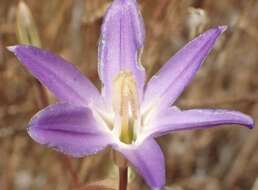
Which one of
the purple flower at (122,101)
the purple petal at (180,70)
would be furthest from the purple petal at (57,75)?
the purple petal at (180,70)

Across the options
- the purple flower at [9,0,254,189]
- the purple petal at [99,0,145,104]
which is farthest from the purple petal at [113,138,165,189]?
the purple petal at [99,0,145,104]

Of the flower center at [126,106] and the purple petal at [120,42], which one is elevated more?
the purple petal at [120,42]

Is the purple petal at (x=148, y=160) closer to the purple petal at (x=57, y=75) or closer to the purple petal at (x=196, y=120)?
the purple petal at (x=196, y=120)

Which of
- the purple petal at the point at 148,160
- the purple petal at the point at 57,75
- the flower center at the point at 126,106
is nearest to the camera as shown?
the purple petal at the point at 148,160

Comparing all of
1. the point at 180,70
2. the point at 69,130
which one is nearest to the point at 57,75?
the point at 69,130

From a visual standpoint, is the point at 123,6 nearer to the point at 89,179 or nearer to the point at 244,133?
the point at 89,179

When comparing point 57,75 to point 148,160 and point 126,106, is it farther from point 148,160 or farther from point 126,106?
point 148,160

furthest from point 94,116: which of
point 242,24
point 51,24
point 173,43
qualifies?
point 173,43

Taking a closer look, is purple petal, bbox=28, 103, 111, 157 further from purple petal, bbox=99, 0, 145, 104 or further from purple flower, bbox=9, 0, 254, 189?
purple petal, bbox=99, 0, 145, 104
